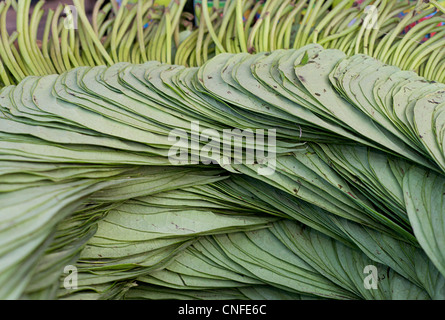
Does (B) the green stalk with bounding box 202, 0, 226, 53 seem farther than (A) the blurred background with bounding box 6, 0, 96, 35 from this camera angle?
No

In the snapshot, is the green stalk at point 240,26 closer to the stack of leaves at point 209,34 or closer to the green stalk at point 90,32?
the stack of leaves at point 209,34

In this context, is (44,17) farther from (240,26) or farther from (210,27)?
(240,26)

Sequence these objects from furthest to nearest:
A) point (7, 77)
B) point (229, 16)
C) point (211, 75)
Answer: point (229, 16), point (7, 77), point (211, 75)

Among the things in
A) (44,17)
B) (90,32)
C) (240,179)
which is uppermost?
(44,17)

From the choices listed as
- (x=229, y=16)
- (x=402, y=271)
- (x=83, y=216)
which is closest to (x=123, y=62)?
(x=229, y=16)

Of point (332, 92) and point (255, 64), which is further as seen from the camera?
point (255, 64)

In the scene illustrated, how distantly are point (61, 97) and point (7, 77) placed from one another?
1.27ft

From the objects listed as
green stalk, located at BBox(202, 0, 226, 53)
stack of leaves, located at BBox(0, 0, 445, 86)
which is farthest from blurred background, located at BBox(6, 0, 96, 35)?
green stalk, located at BBox(202, 0, 226, 53)

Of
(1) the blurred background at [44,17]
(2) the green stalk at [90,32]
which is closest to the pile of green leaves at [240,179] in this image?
(2) the green stalk at [90,32]

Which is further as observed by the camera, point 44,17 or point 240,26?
point 44,17

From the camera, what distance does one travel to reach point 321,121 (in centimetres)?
105

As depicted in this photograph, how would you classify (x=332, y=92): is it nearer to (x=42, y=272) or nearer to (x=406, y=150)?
(x=406, y=150)

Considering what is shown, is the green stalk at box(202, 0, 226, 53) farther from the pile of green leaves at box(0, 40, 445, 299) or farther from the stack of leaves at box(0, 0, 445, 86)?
the pile of green leaves at box(0, 40, 445, 299)

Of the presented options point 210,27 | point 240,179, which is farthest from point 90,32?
point 240,179
